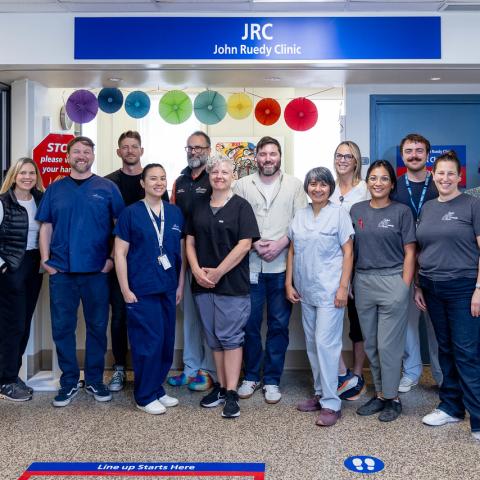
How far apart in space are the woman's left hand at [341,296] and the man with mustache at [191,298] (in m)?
0.92

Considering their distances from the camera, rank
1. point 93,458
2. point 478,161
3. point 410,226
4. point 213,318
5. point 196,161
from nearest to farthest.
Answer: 1. point 93,458
2. point 410,226
3. point 213,318
4. point 196,161
5. point 478,161

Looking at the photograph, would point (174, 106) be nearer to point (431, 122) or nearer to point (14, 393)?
point (431, 122)

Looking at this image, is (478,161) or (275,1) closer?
(275,1)

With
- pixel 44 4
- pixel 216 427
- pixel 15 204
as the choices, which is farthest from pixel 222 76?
pixel 216 427

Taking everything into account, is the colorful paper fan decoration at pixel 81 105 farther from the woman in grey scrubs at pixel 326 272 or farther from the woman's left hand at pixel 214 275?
the woman in grey scrubs at pixel 326 272

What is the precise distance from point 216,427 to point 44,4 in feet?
9.02

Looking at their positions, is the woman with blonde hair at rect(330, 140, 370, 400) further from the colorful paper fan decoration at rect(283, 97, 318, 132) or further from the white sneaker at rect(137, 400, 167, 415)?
the white sneaker at rect(137, 400, 167, 415)

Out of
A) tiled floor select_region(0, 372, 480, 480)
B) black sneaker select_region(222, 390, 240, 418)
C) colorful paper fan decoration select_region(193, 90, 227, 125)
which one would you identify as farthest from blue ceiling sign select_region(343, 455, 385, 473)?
colorful paper fan decoration select_region(193, 90, 227, 125)

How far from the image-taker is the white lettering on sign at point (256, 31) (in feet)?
11.5

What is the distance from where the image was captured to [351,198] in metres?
3.27

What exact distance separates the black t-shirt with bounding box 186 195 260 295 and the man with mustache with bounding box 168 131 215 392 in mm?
286

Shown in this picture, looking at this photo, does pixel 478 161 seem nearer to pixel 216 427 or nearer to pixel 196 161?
pixel 196 161

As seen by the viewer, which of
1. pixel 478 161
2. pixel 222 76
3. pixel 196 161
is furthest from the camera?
pixel 478 161

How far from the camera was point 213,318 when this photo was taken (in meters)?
3.03
